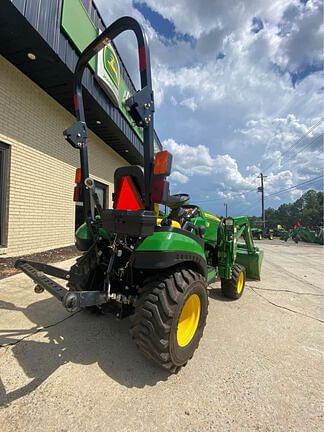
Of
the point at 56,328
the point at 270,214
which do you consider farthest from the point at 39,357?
the point at 270,214

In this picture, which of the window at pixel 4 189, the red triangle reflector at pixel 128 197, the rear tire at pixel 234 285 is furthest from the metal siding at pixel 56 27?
the rear tire at pixel 234 285

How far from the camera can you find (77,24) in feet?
18.6

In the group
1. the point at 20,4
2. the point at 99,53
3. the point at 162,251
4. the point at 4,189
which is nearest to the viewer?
the point at 162,251

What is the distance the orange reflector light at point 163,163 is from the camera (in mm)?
1690

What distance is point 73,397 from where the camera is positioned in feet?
5.38

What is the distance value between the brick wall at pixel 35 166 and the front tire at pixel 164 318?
4.74 meters

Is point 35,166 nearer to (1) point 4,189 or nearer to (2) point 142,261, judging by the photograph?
(1) point 4,189

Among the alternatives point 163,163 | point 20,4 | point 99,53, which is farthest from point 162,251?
point 99,53

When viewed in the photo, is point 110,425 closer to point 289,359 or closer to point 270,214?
point 289,359

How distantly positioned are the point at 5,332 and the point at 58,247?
5076mm

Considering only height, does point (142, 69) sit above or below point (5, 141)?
below

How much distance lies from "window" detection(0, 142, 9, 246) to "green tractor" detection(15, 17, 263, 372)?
3.50 m

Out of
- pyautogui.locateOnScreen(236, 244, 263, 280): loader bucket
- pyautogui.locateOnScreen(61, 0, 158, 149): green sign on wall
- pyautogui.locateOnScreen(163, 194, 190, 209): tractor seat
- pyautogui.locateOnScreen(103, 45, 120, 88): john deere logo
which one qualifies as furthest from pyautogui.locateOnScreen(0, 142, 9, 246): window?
pyautogui.locateOnScreen(236, 244, 263, 280): loader bucket

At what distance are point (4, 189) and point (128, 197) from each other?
4559 mm
